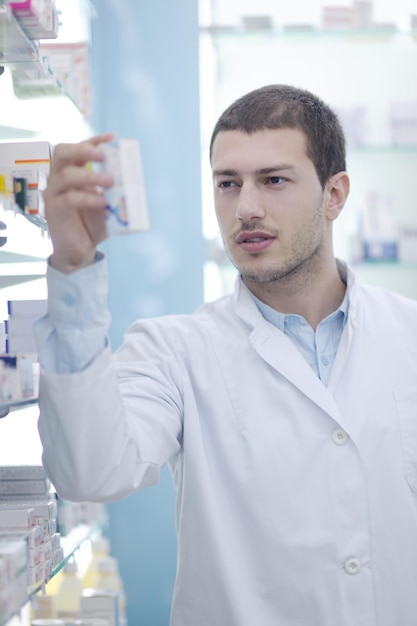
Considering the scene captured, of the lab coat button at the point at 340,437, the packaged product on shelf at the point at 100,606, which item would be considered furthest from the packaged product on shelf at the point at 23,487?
the lab coat button at the point at 340,437

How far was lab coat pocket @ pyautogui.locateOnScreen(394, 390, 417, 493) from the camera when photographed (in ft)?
6.11

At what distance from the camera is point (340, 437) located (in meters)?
1.83

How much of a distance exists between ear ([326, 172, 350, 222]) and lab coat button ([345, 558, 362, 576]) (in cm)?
87

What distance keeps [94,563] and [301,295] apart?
43.4 inches

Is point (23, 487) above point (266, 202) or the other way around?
the other way around

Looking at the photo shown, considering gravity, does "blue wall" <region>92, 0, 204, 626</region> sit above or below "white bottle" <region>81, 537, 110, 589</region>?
above

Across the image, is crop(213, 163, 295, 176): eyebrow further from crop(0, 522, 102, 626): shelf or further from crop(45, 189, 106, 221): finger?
crop(0, 522, 102, 626): shelf

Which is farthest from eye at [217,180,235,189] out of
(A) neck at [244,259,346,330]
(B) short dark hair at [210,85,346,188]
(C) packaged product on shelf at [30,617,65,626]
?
(C) packaged product on shelf at [30,617,65,626]

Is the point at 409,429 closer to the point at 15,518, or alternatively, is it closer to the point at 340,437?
the point at 340,437

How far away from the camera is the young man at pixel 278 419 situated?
178cm

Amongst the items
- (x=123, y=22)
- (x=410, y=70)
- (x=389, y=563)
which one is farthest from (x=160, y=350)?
(x=410, y=70)

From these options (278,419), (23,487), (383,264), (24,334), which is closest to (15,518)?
(23,487)

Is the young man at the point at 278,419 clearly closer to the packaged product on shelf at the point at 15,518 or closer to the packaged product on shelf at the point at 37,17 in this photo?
the packaged product on shelf at the point at 15,518

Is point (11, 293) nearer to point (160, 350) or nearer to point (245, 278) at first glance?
point (160, 350)
